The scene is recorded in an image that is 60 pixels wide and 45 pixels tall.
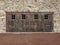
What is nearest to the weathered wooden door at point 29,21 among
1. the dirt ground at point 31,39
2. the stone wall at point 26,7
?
the stone wall at point 26,7

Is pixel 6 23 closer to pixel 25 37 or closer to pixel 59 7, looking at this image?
pixel 59 7

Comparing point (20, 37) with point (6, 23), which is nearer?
point (20, 37)

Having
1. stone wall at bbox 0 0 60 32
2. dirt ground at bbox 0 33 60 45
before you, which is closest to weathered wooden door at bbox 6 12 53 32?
stone wall at bbox 0 0 60 32

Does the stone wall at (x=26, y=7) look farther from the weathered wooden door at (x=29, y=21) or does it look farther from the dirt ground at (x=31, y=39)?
the dirt ground at (x=31, y=39)

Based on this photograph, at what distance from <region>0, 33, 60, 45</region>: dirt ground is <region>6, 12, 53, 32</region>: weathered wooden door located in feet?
14.4

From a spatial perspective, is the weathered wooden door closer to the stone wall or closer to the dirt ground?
the stone wall

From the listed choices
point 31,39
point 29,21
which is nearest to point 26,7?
point 29,21

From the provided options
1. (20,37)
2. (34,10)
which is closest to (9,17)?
(34,10)

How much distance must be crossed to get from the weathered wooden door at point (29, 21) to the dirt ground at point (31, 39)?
14.4 ft

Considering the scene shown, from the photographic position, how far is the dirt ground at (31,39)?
782 cm

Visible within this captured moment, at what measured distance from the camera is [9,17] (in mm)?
12625

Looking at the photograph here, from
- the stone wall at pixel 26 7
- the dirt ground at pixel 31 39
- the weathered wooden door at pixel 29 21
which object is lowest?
the dirt ground at pixel 31 39

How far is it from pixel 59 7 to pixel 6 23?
3661mm

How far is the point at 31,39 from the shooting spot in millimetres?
7930
